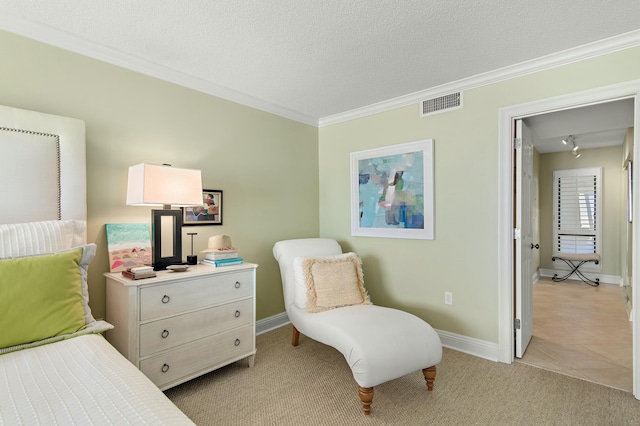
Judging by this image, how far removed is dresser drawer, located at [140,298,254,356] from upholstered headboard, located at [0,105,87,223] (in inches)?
34.7

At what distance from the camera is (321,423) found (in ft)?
6.26

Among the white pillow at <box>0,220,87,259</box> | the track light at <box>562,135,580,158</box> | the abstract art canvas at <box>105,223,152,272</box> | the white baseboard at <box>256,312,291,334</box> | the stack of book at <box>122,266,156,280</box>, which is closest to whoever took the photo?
the white pillow at <box>0,220,87,259</box>

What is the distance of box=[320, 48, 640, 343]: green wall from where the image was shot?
2484 millimetres

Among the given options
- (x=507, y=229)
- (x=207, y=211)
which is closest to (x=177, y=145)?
(x=207, y=211)

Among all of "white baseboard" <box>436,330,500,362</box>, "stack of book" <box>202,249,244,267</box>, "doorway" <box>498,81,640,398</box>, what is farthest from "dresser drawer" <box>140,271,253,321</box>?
"doorway" <box>498,81,640,398</box>

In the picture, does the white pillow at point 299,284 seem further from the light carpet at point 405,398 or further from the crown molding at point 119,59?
the crown molding at point 119,59

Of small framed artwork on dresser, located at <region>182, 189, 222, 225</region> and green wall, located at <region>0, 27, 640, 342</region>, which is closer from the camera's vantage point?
green wall, located at <region>0, 27, 640, 342</region>

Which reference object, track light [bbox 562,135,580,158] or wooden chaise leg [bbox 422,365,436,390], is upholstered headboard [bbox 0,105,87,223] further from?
track light [bbox 562,135,580,158]

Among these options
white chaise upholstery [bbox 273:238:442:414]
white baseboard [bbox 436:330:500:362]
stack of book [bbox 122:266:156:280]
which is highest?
stack of book [bbox 122:266:156:280]

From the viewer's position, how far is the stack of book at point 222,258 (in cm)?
251

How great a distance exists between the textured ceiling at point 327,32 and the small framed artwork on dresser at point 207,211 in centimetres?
101

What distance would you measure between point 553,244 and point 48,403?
24.6ft

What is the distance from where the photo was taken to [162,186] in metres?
2.21

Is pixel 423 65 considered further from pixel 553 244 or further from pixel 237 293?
pixel 553 244
